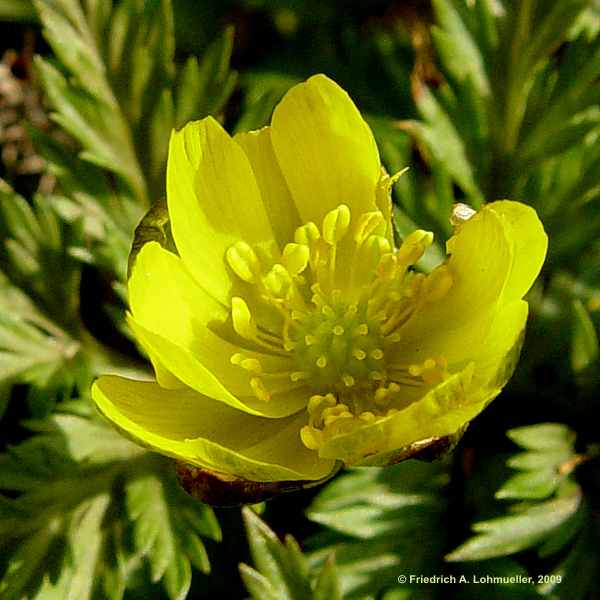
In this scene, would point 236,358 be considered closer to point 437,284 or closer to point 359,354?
point 359,354

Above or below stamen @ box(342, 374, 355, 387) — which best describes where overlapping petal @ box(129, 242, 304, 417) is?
above

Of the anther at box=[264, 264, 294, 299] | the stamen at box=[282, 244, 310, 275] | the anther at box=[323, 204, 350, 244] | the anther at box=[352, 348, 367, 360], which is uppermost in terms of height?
the anther at box=[323, 204, 350, 244]

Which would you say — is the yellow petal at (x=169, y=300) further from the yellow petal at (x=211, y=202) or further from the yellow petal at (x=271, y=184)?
the yellow petal at (x=271, y=184)

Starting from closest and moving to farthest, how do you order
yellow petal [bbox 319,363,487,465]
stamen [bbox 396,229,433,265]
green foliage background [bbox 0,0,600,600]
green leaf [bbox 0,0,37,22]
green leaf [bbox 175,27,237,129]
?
1. yellow petal [bbox 319,363,487,465]
2. stamen [bbox 396,229,433,265]
3. green foliage background [bbox 0,0,600,600]
4. green leaf [bbox 175,27,237,129]
5. green leaf [bbox 0,0,37,22]

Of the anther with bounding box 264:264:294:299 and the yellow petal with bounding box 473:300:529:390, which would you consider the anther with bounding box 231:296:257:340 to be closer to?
the anther with bounding box 264:264:294:299

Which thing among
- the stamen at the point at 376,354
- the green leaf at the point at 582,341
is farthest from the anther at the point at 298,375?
the green leaf at the point at 582,341

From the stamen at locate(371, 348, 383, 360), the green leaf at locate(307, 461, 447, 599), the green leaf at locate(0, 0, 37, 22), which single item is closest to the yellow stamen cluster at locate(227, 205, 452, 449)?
the stamen at locate(371, 348, 383, 360)

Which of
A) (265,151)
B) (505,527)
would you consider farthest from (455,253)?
(505,527)

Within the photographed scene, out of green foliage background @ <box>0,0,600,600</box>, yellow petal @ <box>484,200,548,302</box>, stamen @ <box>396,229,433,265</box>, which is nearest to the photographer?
yellow petal @ <box>484,200,548,302</box>
